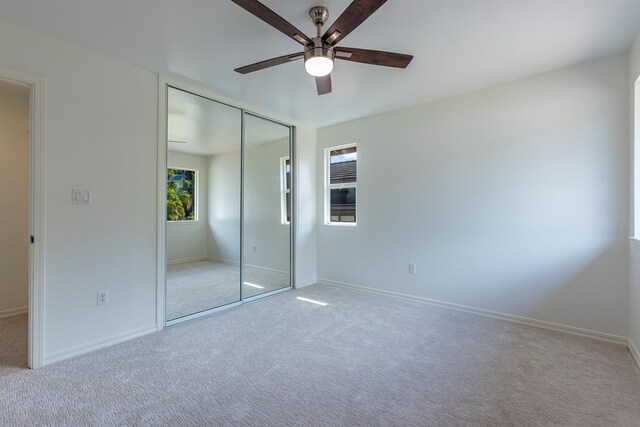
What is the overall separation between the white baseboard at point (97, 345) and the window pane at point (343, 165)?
300 cm

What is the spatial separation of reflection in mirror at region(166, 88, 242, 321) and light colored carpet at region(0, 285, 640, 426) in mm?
561

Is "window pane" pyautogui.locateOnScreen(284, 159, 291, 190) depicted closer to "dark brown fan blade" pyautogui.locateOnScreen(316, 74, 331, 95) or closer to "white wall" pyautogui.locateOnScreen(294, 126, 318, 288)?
"white wall" pyautogui.locateOnScreen(294, 126, 318, 288)

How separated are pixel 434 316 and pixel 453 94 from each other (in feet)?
8.17

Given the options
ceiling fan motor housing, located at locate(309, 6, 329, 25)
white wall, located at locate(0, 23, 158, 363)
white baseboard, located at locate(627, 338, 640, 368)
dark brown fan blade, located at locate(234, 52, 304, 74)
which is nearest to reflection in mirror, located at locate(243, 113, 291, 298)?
white wall, located at locate(0, 23, 158, 363)

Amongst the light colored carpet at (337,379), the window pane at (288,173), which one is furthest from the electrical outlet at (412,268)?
the window pane at (288,173)

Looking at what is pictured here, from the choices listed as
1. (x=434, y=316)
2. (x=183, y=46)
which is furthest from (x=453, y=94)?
(x=183, y=46)

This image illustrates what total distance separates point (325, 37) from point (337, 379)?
7.25ft

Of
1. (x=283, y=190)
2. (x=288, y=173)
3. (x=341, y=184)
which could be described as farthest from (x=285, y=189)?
(x=341, y=184)

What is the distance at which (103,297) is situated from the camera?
2484mm

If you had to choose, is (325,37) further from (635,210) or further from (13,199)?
(13,199)

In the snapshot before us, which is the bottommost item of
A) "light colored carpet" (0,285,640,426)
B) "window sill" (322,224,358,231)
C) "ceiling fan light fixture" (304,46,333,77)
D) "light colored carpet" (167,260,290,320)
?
"light colored carpet" (0,285,640,426)

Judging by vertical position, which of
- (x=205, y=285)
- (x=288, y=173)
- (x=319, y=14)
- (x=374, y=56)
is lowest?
(x=205, y=285)

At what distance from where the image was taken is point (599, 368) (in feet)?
6.99

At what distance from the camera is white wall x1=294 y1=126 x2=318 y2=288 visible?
4352 mm
